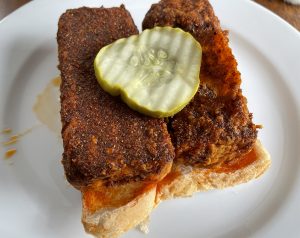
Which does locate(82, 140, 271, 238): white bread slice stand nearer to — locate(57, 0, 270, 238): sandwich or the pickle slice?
locate(57, 0, 270, 238): sandwich

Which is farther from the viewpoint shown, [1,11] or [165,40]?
[1,11]

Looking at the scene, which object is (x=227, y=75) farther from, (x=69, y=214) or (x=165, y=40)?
(x=69, y=214)

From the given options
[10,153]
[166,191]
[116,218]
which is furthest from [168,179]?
[10,153]

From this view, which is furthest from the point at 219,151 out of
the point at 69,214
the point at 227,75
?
the point at 69,214

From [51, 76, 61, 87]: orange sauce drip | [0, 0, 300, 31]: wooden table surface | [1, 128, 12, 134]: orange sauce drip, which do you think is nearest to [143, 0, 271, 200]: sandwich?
[51, 76, 61, 87]: orange sauce drip

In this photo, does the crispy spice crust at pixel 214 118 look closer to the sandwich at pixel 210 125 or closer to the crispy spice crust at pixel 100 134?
the sandwich at pixel 210 125
